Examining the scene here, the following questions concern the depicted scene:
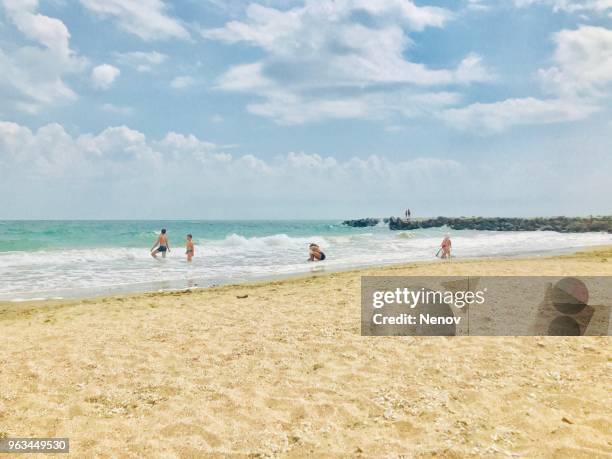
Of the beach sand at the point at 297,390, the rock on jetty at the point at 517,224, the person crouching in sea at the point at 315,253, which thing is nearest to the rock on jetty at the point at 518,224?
the rock on jetty at the point at 517,224

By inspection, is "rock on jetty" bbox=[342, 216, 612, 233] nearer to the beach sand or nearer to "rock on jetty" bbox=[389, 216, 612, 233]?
"rock on jetty" bbox=[389, 216, 612, 233]

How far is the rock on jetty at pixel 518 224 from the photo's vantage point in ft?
180

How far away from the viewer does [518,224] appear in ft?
217

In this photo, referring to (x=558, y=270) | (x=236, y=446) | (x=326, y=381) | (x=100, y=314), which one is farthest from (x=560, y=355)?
(x=558, y=270)

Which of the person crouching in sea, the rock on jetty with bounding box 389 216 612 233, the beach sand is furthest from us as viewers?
the rock on jetty with bounding box 389 216 612 233

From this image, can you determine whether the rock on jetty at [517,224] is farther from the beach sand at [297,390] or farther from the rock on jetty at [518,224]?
the beach sand at [297,390]

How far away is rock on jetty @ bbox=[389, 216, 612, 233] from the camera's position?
54.9 metres

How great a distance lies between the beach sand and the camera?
366cm

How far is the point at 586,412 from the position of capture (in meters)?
4.01

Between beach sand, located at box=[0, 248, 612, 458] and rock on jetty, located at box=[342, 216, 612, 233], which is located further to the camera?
rock on jetty, located at box=[342, 216, 612, 233]

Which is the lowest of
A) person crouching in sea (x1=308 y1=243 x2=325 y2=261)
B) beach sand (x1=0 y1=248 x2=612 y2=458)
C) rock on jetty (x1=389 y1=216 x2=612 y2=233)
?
beach sand (x1=0 y1=248 x2=612 y2=458)

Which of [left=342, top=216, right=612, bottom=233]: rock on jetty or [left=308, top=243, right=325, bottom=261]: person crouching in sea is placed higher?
[left=342, top=216, right=612, bottom=233]: rock on jetty

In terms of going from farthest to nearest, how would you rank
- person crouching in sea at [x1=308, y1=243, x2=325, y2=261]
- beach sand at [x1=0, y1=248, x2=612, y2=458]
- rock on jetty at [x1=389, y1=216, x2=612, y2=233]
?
1. rock on jetty at [x1=389, y1=216, x2=612, y2=233]
2. person crouching in sea at [x1=308, y1=243, x2=325, y2=261]
3. beach sand at [x1=0, y1=248, x2=612, y2=458]

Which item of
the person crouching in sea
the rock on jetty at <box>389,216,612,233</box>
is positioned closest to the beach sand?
the person crouching in sea
